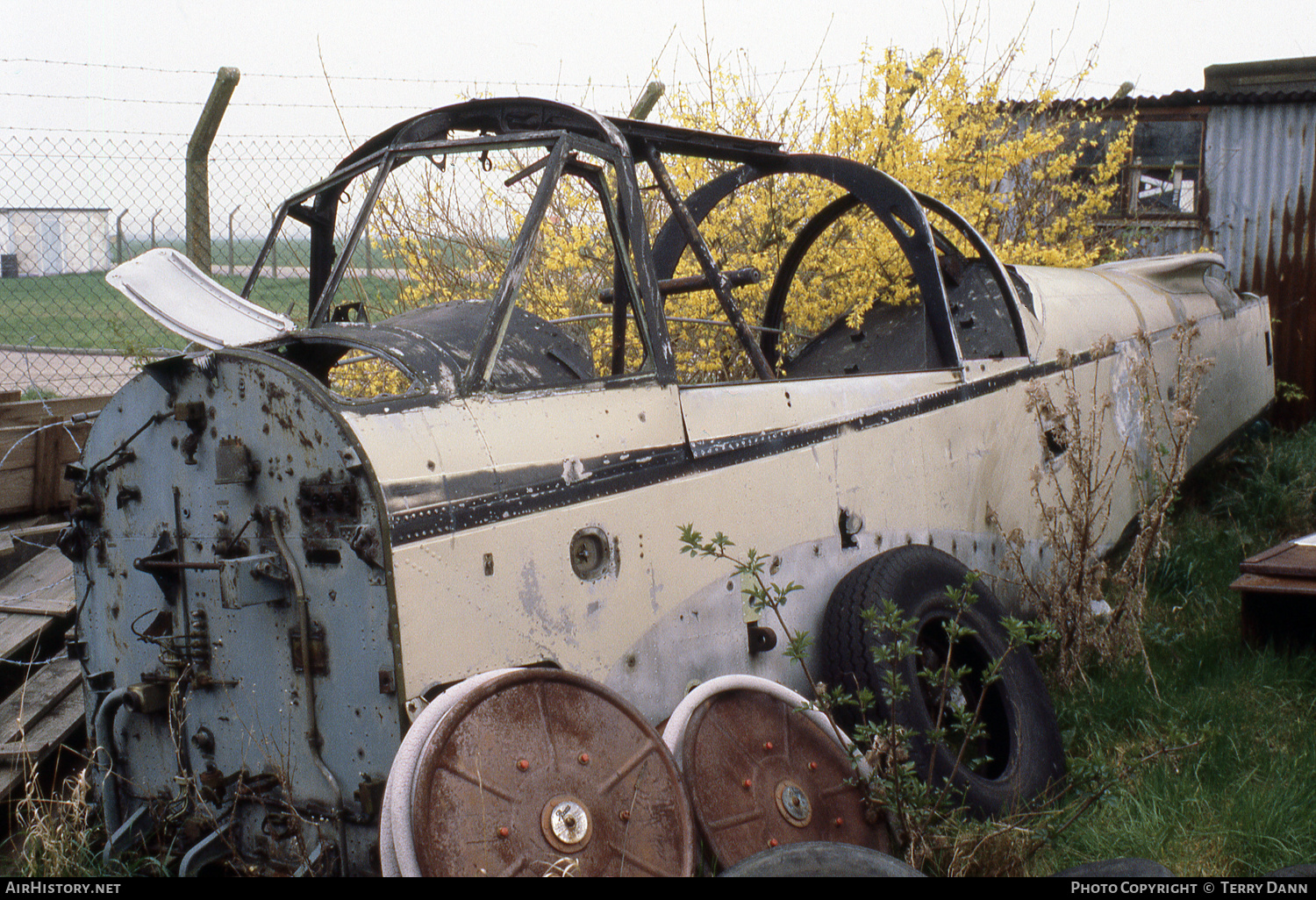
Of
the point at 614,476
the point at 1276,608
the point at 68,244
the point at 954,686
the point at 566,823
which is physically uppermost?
the point at 68,244

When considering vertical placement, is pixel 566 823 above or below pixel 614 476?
below

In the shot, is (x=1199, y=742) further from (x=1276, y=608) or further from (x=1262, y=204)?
(x=1262, y=204)

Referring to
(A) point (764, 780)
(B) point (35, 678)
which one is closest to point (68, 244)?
(B) point (35, 678)

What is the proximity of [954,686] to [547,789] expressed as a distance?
175 centimetres

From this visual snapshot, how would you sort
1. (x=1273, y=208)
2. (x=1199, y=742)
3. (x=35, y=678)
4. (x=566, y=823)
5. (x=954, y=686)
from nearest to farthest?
(x=566, y=823), (x=1199, y=742), (x=954, y=686), (x=35, y=678), (x=1273, y=208)

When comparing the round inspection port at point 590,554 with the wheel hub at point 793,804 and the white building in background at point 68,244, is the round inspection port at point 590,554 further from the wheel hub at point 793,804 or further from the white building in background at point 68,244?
the white building in background at point 68,244

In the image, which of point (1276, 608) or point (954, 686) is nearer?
point (954, 686)

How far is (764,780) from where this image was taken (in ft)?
8.66

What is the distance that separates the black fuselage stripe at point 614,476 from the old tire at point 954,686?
500 millimetres

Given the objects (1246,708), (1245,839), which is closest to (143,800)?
(1245,839)

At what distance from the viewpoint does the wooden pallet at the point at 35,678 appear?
3.37 metres

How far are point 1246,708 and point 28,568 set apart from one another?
5.05m

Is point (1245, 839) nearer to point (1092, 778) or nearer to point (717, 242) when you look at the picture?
point (1092, 778)

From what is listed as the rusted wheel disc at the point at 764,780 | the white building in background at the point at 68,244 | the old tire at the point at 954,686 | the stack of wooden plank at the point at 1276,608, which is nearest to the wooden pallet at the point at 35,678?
the rusted wheel disc at the point at 764,780
